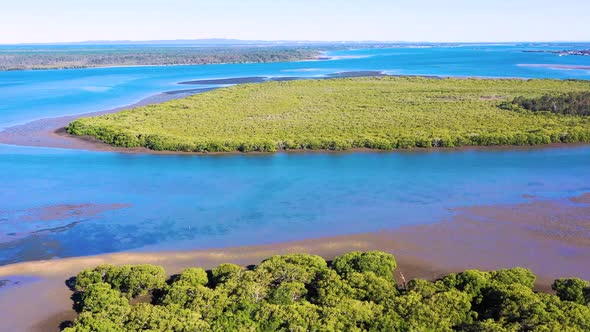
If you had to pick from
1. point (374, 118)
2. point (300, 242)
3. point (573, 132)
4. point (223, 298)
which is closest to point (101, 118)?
point (374, 118)

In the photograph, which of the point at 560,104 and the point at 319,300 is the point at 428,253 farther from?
the point at 560,104

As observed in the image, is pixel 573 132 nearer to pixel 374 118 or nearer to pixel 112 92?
pixel 374 118

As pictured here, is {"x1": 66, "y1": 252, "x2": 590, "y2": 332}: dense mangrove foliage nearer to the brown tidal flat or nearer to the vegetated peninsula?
the brown tidal flat

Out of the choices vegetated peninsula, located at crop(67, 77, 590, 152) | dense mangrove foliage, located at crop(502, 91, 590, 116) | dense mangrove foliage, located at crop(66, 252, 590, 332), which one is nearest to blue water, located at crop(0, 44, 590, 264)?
vegetated peninsula, located at crop(67, 77, 590, 152)

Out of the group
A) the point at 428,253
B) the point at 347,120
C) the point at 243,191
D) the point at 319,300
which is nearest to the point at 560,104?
the point at 347,120

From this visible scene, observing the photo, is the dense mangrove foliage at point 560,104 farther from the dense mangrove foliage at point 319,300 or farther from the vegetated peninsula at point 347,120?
the dense mangrove foliage at point 319,300

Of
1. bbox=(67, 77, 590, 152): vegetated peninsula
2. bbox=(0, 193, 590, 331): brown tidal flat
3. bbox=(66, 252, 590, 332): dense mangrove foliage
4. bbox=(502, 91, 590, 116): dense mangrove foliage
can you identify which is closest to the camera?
bbox=(66, 252, 590, 332): dense mangrove foliage

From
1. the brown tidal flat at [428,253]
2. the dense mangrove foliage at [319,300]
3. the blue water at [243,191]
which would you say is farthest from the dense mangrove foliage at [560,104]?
the dense mangrove foliage at [319,300]

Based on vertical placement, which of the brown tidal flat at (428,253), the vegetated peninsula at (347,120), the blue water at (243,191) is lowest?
the brown tidal flat at (428,253)
